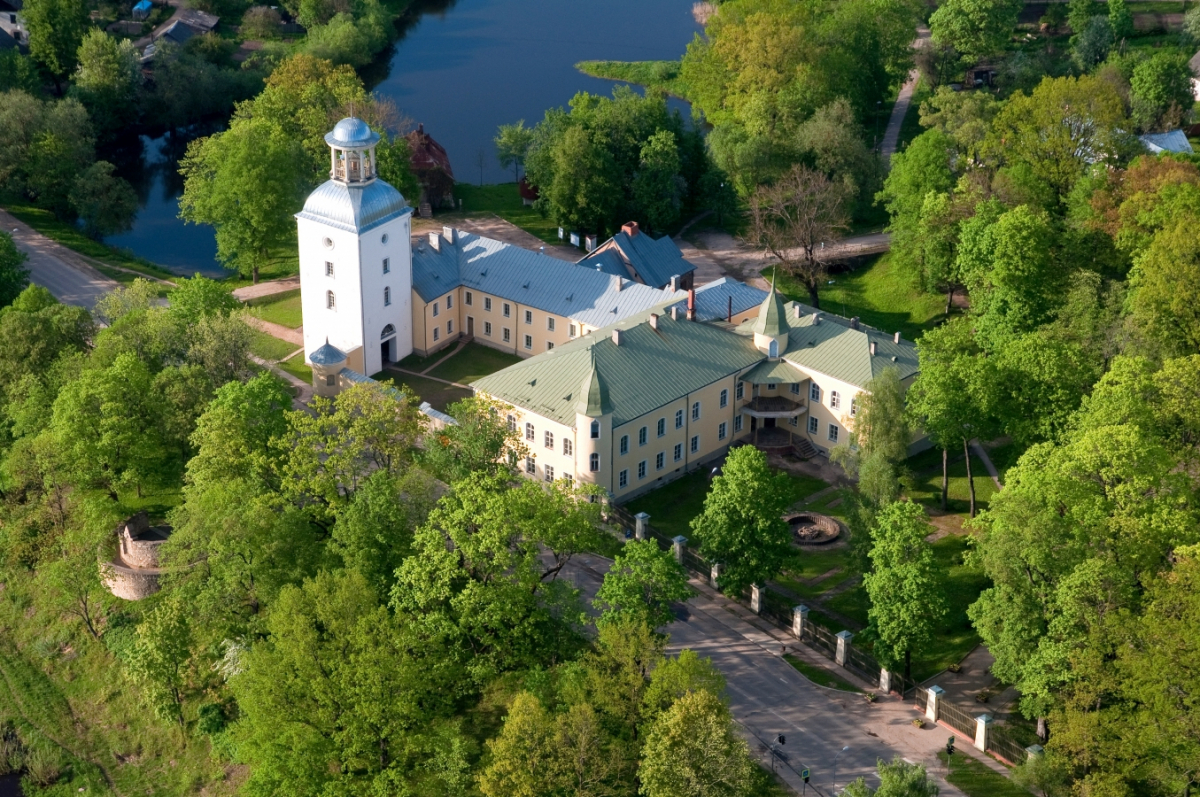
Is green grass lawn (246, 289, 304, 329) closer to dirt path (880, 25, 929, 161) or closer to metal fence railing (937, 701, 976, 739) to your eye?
dirt path (880, 25, 929, 161)

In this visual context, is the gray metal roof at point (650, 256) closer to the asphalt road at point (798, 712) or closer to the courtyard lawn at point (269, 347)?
the courtyard lawn at point (269, 347)

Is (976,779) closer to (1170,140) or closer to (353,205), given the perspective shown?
(353,205)

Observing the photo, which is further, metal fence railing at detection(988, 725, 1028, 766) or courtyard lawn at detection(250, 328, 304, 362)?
courtyard lawn at detection(250, 328, 304, 362)

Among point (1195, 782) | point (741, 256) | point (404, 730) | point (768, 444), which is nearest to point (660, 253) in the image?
point (741, 256)

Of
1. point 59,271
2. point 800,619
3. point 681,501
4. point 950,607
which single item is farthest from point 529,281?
point 950,607

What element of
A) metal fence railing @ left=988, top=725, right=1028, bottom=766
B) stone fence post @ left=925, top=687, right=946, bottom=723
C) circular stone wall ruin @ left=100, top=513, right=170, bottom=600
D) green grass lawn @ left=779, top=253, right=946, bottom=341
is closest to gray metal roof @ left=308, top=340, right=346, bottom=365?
circular stone wall ruin @ left=100, top=513, right=170, bottom=600

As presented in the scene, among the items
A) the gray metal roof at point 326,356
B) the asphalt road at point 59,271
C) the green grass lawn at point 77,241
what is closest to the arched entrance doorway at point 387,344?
the gray metal roof at point 326,356

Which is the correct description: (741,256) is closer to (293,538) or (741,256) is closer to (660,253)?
(660,253)
